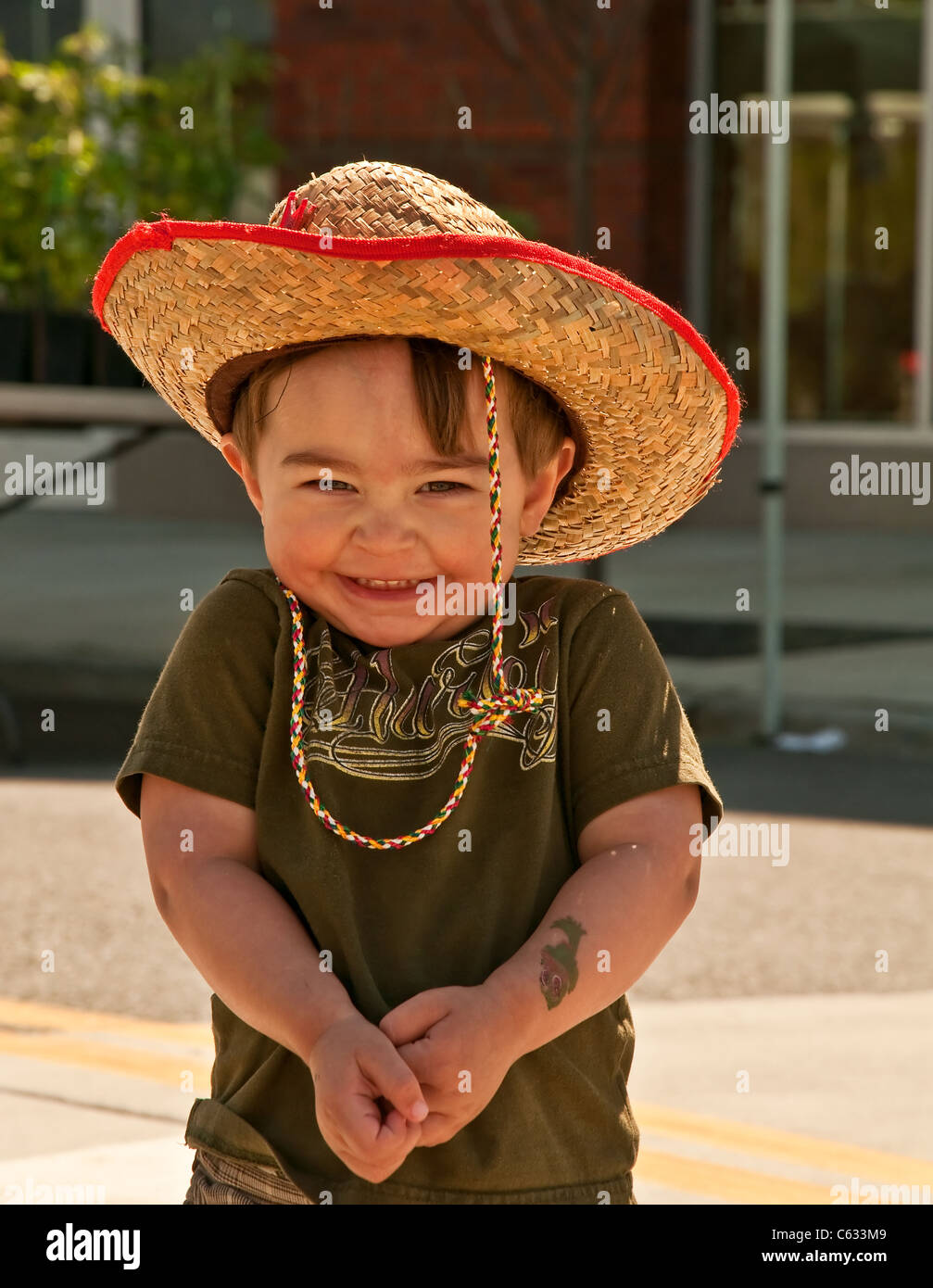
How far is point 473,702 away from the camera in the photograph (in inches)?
83.4

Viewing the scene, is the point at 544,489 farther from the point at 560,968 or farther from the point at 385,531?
the point at 560,968

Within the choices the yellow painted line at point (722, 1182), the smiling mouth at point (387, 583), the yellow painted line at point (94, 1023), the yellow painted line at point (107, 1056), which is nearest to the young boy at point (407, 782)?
the smiling mouth at point (387, 583)

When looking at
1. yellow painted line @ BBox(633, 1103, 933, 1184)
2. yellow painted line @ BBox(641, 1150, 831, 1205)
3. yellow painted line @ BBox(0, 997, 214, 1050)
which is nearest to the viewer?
yellow painted line @ BBox(641, 1150, 831, 1205)

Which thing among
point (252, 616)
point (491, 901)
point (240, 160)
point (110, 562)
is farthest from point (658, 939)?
point (240, 160)

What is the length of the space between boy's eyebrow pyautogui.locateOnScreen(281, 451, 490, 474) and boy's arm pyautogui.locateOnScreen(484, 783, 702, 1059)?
1.25 ft

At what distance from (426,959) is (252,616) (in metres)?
0.41

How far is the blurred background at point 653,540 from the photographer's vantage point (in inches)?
165

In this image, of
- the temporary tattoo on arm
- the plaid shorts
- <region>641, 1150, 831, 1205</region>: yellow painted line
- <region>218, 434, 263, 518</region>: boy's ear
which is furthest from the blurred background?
the temporary tattoo on arm

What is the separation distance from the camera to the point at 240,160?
15289mm

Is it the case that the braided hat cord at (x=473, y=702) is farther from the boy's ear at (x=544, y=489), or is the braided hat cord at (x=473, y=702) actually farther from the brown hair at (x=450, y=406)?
the boy's ear at (x=544, y=489)

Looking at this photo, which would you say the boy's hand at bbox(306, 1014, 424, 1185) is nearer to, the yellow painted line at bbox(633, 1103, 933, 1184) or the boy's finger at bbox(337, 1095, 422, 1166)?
the boy's finger at bbox(337, 1095, 422, 1166)

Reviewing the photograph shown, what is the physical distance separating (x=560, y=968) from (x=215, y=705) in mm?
455

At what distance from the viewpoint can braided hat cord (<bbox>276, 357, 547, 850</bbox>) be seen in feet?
6.77

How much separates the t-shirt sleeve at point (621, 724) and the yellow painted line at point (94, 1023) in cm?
242
